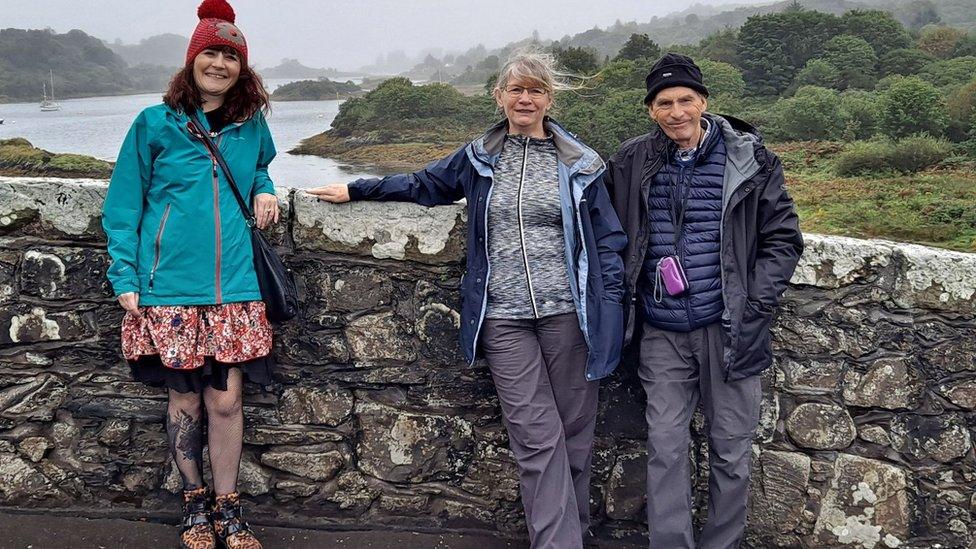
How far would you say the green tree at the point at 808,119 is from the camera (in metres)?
33.6

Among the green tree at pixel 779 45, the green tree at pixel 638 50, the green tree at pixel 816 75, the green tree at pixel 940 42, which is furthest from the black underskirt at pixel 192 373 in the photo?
the green tree at pixel 940 42

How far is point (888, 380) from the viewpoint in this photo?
2627 millimetres

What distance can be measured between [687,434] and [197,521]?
5.57ft

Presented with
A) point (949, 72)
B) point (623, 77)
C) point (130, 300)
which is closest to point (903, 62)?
point (949, 72)

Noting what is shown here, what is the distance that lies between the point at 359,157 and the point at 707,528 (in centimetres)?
1037

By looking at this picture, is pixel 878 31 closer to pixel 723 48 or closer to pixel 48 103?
pixel 723 48

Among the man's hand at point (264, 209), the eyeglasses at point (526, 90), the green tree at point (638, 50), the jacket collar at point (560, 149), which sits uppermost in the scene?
the green tree at point (638, 50)

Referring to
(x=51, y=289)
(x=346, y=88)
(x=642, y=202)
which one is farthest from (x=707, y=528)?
(x=346, y=88)

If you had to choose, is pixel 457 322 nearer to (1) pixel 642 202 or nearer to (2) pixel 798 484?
(1) pixel 642 202

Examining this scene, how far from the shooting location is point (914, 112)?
31391mm

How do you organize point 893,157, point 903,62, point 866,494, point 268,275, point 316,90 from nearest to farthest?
point 268,275 < point 866,494 < point 316,90 < point 893,157 < point 903,62

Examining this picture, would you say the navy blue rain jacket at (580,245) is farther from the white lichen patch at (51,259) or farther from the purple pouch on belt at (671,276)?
the white lichen patch at (51,259)

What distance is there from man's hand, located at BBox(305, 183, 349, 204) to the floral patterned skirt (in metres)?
0.47

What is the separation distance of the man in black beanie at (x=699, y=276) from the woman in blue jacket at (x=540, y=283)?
0.14 meters
